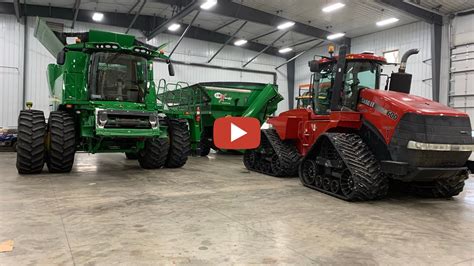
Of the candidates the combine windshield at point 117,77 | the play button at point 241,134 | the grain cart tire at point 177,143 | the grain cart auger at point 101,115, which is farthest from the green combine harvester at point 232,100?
the combine windshield at point 117,77

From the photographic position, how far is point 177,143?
7.93m

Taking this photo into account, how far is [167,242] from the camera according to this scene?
10.6 feet

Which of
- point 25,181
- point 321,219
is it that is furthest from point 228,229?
point 25,181

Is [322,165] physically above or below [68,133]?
below

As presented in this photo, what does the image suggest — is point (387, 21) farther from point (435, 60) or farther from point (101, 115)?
point (101, 115)

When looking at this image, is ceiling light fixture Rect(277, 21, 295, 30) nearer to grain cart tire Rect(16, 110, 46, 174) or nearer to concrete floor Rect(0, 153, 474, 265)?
concrete floor Rect(0, 153, 474, 265)

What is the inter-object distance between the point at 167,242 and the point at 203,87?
26.0 ft

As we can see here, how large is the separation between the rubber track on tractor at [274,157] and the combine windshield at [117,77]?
8.99 ft

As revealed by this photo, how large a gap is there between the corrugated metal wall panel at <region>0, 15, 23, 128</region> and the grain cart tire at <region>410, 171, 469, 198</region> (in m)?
14.5

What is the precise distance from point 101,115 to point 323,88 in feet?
13.2

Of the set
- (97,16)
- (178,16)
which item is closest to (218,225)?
(178,16)

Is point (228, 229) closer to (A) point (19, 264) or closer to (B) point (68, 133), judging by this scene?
(A) point (19, 264)

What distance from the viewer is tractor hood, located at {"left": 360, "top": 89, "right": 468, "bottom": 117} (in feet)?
15.9

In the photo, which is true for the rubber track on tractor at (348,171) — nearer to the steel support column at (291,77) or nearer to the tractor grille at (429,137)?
the tractor grille at (429,137)
